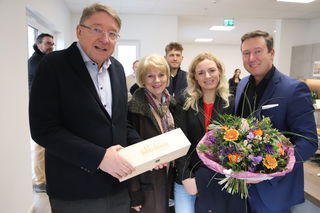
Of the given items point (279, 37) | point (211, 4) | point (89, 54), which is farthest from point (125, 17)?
point (89, 54)

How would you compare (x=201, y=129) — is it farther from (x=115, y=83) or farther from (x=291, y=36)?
(x=291, y=36)

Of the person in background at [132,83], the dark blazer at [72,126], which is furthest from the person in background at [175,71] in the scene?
the dark blazer at [72,126]

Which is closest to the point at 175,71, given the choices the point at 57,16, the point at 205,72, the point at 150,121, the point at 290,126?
the point at 205,72

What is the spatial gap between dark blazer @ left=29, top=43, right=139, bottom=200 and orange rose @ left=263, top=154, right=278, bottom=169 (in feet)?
2.29

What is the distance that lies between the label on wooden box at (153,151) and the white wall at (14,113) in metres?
1.43

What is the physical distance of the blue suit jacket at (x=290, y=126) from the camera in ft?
4.24

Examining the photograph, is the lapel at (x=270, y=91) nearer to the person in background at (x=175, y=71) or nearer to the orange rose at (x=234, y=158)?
the orange rose at (x=234, y=158)

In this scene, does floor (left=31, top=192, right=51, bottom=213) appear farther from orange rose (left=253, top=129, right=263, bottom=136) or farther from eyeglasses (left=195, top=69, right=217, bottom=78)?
orange rose (left=253, top=129, right=263, bottom=136)

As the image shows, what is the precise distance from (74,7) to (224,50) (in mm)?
9770

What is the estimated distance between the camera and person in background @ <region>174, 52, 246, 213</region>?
1484 mm

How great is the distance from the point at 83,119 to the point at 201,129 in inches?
29.7

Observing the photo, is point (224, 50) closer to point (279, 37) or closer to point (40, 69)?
point (279, 37)

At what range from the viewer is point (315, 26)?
707 cm

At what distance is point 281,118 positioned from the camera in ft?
4.43
